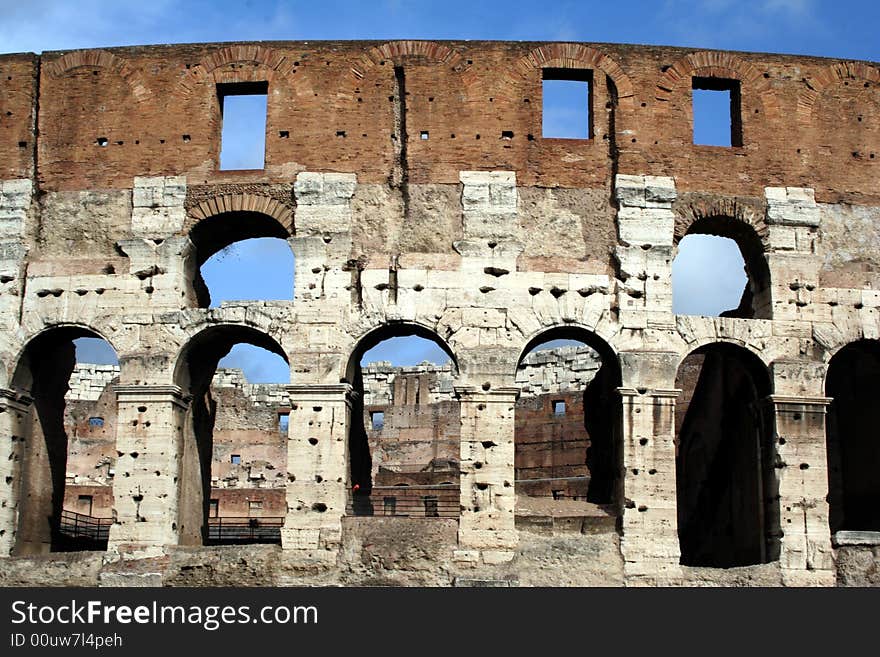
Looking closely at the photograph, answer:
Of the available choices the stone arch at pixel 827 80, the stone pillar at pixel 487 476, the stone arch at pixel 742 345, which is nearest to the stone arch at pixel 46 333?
the stone pillar at pixel 487 476

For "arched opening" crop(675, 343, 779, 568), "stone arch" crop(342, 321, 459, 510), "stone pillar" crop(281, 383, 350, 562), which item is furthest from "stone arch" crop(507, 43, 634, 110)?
"stone pillar" crop(281, 383, 350, 562)

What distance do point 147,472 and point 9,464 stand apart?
2040mm

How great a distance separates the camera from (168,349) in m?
18.2

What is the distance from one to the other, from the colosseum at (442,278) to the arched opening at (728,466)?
0.35 feet

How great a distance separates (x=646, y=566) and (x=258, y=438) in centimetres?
1523

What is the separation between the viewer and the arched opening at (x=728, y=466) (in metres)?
18.4

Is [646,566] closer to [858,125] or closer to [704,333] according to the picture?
[704,333]

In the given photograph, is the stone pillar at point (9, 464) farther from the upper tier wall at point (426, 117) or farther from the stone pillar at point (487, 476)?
the stone pillar at point (487, 476)

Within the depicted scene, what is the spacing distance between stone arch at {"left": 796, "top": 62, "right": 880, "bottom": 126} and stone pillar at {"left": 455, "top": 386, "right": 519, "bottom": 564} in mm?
5998

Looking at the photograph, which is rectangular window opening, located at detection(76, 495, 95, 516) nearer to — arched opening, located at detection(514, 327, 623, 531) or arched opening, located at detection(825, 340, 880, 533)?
arched opening, located at detection(514, 327, 623, 531)

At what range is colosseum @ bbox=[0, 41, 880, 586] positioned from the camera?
1755cm

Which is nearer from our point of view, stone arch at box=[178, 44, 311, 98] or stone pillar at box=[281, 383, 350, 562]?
stone pillar at box=[281, 383, 350, 562]
